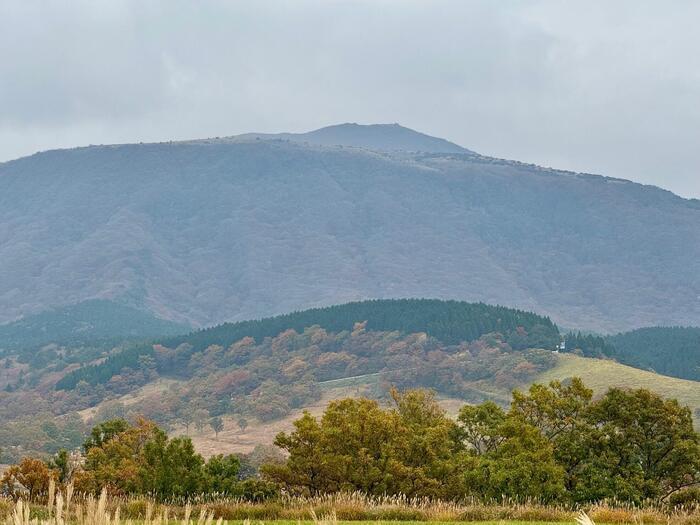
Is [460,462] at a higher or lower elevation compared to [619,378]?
higher

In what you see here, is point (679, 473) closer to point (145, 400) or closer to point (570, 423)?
point (570, 423)

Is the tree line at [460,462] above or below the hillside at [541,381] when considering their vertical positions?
above

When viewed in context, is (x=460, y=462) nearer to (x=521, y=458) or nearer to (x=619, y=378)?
(x=521, y=458)

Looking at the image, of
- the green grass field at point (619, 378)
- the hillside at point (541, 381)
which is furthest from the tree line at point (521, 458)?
the hillside at point (541, 381)

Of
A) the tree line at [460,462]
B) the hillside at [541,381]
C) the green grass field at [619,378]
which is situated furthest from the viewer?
the hillside at [541,381]

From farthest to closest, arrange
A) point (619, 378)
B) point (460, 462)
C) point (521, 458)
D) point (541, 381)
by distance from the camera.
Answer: point (541, 381) < point (619, 378) < point (460, 462) < point (521, 458)

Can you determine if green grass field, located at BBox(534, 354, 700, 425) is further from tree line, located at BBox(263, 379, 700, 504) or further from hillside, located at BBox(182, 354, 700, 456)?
tree line, located at BBox(263, 379, 700, 504)

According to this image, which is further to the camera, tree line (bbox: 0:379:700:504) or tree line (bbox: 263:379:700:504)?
tree line (bbox: 263:379:700:504)

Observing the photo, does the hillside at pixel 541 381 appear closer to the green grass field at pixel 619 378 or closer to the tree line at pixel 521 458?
the green grass field at pixel 619 378

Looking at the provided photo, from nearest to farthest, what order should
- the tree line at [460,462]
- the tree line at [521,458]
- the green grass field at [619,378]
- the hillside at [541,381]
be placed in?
the tree line at [460,462] → the tree line at [521,458] → the green grass field at [619,378] → the hillside at [541,381]

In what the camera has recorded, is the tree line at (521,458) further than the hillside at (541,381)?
No

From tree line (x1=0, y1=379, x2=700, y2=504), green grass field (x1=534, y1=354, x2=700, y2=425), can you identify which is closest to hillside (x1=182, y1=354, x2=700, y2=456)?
green grass field (x1=534, y1=354, x2=700, y2=425)

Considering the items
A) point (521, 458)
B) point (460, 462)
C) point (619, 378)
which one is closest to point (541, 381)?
point (619, 378)

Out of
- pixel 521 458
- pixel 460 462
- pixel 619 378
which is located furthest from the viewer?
pixel 619 378
